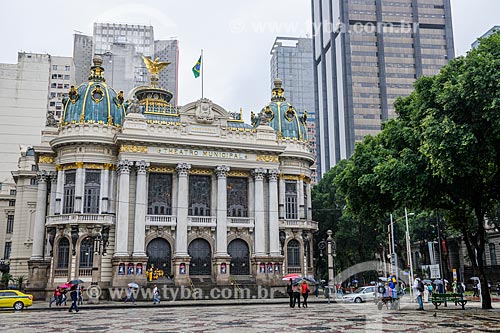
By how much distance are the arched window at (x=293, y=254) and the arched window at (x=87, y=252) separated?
20342 millimetres

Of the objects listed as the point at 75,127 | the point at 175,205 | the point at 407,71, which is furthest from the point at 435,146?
the point at 407,71

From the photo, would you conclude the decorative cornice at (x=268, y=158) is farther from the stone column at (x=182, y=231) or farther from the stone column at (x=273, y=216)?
the stone column at (x=182, y=231)

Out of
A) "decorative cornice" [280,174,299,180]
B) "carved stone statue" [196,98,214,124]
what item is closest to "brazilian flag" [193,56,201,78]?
"carved stone statue" [196,98,214,124]

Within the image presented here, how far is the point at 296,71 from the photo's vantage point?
6993 inches

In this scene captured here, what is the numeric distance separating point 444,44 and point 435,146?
11245 cm

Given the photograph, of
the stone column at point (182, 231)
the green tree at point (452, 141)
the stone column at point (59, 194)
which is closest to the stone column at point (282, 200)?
the stone column at point (182, 231)

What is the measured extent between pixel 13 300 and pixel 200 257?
20186 mm

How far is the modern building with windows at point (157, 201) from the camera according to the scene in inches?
1959

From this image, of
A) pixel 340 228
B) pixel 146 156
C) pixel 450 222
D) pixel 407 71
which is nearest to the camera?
pixel 450 222

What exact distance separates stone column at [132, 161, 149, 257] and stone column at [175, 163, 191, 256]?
126 inches

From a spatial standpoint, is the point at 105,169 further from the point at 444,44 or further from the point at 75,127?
the point at 444,44

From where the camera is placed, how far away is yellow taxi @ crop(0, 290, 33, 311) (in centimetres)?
3572

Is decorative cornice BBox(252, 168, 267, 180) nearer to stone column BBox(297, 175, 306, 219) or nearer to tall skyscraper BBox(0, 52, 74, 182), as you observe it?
stone column BBox(297, 175, 306, 219)

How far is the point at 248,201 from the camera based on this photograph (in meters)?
55.8
